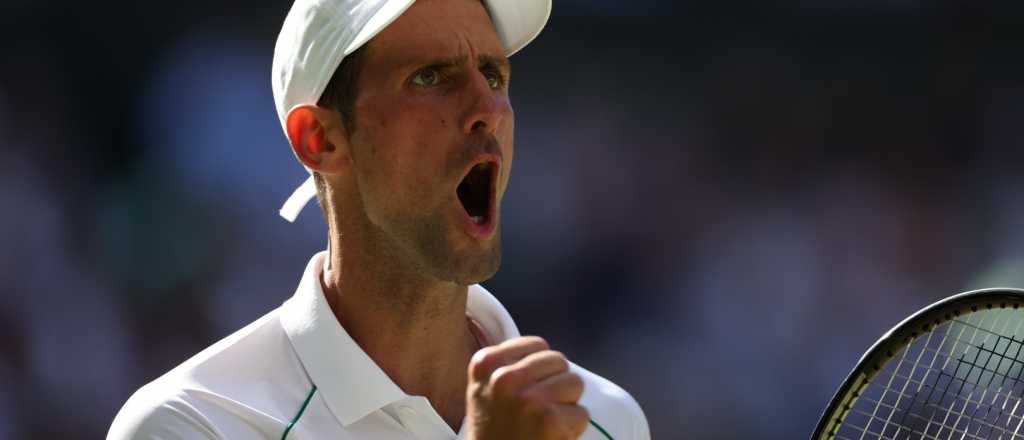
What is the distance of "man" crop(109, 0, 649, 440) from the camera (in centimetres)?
212

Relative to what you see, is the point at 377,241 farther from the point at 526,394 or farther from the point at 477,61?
the point at 526,394

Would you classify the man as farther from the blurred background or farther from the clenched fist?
the blurred background

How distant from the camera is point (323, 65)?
2197 millimetres

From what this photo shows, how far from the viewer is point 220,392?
2.11 meters

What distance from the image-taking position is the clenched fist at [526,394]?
4.89 feet

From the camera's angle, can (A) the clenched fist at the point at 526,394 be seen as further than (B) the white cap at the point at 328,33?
No

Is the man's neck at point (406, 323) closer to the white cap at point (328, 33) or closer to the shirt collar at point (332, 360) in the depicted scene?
the shirt collar at point (332, 360)

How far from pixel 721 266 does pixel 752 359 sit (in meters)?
0.42

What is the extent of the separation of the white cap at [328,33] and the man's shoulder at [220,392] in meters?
0.36

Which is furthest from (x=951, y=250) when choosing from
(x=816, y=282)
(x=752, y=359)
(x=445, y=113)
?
(x=445, y=113)

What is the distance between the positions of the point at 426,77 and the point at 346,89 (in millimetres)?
132

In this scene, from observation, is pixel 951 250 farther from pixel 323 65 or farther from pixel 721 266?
pixel 323 65

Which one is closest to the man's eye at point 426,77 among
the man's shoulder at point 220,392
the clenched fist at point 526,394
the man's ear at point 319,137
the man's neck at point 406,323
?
the man's ear at point 319,137

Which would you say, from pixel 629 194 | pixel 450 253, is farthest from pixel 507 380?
pixel 629 194
